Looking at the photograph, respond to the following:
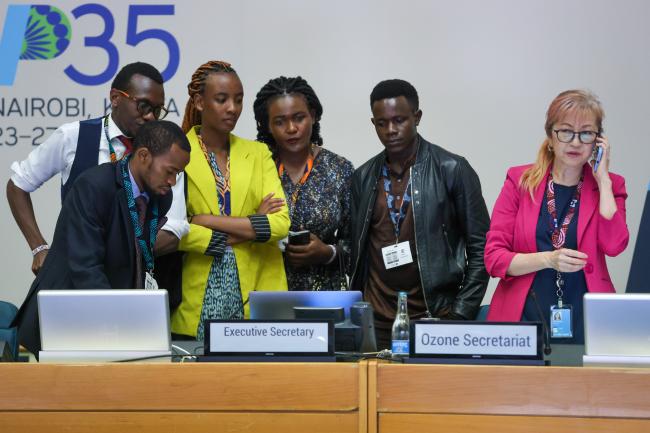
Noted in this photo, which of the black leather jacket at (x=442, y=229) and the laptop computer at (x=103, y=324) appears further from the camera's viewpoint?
the black leather jacket at (x=442, y=229)

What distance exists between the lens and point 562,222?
3.40m

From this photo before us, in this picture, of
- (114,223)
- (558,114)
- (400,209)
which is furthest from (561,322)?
(114,223)

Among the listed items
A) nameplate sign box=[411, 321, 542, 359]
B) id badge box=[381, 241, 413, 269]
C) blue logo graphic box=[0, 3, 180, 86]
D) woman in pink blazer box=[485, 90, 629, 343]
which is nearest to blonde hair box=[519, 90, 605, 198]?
woman in pink blazer box=[485, 90, 629, 343]

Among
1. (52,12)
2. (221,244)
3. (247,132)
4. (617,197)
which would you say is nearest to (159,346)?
(221,244)

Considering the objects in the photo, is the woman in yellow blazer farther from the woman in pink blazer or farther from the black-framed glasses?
the black-framed glasses

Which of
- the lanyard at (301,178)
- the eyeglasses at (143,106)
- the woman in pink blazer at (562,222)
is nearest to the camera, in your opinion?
the woman in pink blazer at (562,222)

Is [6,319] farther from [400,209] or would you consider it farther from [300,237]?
[400,209]

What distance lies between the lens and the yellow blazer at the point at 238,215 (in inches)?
146

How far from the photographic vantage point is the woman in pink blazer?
3.34 m

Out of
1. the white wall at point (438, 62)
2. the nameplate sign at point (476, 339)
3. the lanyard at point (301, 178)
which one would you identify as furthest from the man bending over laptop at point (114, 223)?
the white wall at point (438, 62)

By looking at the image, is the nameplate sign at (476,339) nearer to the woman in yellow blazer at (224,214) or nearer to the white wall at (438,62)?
the woman in yellow blazer at (224,214)

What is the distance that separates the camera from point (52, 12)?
5.43 m

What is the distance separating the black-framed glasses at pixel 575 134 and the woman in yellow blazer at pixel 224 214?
43.9 inches

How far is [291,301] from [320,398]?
1.71ft
